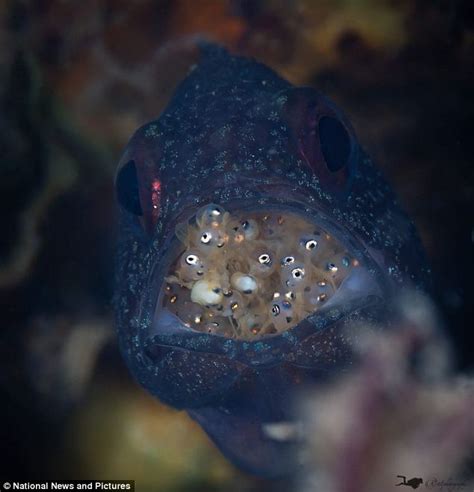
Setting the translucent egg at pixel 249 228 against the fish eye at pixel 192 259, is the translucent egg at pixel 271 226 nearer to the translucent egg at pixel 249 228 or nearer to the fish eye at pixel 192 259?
the translucent egg at pixel 249 228

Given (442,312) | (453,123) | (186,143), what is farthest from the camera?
(453,123)

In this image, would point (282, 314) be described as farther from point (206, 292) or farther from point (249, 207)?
point (249, 207)

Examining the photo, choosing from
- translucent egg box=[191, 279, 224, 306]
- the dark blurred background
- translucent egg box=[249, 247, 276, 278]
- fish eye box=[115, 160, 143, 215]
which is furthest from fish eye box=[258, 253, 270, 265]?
the dark blurred background

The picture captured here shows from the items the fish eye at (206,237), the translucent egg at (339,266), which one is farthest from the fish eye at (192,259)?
the translucent egg at (339,266)

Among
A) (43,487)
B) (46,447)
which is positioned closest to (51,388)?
(46,447)

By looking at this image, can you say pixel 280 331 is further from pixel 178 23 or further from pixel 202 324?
pixel 178 23

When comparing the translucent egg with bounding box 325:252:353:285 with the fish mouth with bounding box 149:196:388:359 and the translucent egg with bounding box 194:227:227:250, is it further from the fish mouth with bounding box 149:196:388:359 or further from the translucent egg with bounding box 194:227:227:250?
the translucent egg with bounding box 194:227:227:250

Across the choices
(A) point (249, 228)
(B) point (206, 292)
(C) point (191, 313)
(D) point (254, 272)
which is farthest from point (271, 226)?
(C) point (191, 313)
